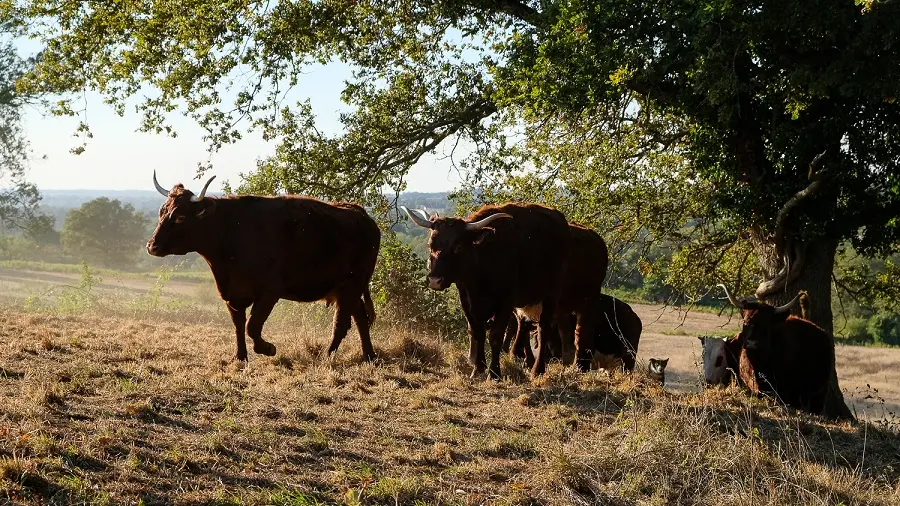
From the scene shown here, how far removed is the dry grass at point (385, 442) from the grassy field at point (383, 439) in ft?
0.06

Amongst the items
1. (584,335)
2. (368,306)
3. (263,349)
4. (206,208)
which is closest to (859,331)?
(584,335)

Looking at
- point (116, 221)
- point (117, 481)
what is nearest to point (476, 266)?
point (117, 481)

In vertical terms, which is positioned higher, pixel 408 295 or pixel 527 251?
pixel 527 251

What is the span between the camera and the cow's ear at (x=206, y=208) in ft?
38.1

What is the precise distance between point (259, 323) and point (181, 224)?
167cm

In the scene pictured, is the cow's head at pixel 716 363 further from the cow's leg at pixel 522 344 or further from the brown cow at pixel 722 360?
the cow's leg at pixel 522 344

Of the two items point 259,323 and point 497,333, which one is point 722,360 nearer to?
point 497,333

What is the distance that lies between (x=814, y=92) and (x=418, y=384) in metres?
5.96

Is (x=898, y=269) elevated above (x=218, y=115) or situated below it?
below

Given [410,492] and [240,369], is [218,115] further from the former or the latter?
[410,492]

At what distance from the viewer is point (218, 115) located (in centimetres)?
1514

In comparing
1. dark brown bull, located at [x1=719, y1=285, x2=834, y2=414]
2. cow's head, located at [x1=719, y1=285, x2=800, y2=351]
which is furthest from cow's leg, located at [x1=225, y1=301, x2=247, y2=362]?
dark brown bull, located at [x1=719, y1=285, x2=834, y2=414]

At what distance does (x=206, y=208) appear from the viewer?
1166 centimetres

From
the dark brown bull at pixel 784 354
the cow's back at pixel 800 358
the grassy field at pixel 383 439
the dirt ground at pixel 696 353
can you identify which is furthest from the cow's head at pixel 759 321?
the dirt ground at pixel 696 353
